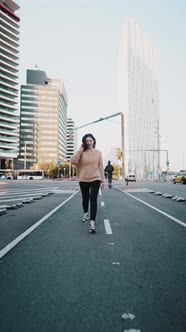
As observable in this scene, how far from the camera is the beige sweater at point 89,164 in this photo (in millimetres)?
5109

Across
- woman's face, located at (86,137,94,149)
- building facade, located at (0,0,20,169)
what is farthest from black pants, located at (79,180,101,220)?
building facade, located at (0,0,20,169)

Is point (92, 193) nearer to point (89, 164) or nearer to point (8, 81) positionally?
point (89, 164)

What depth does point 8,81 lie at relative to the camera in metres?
91.6

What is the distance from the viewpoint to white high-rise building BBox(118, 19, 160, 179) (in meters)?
126

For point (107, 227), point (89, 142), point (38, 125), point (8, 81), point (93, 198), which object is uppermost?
point (8, 81)

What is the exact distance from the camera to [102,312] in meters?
1.87

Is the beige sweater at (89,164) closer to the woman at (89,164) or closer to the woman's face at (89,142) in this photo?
the woman at (89,164)

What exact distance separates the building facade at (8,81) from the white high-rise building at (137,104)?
5839 centimetres

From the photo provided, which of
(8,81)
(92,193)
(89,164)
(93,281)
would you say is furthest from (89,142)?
(8,81)

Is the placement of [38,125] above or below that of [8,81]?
below

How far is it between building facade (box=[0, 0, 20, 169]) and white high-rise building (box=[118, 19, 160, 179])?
58.4 m

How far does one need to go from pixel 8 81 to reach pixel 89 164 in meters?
98.5

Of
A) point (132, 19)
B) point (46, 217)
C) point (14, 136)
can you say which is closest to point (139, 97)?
point (132, 19)

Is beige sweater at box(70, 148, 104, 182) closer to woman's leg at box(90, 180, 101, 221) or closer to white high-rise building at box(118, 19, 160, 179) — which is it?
A: woman's leg at box(90, 180, 101, 221)
